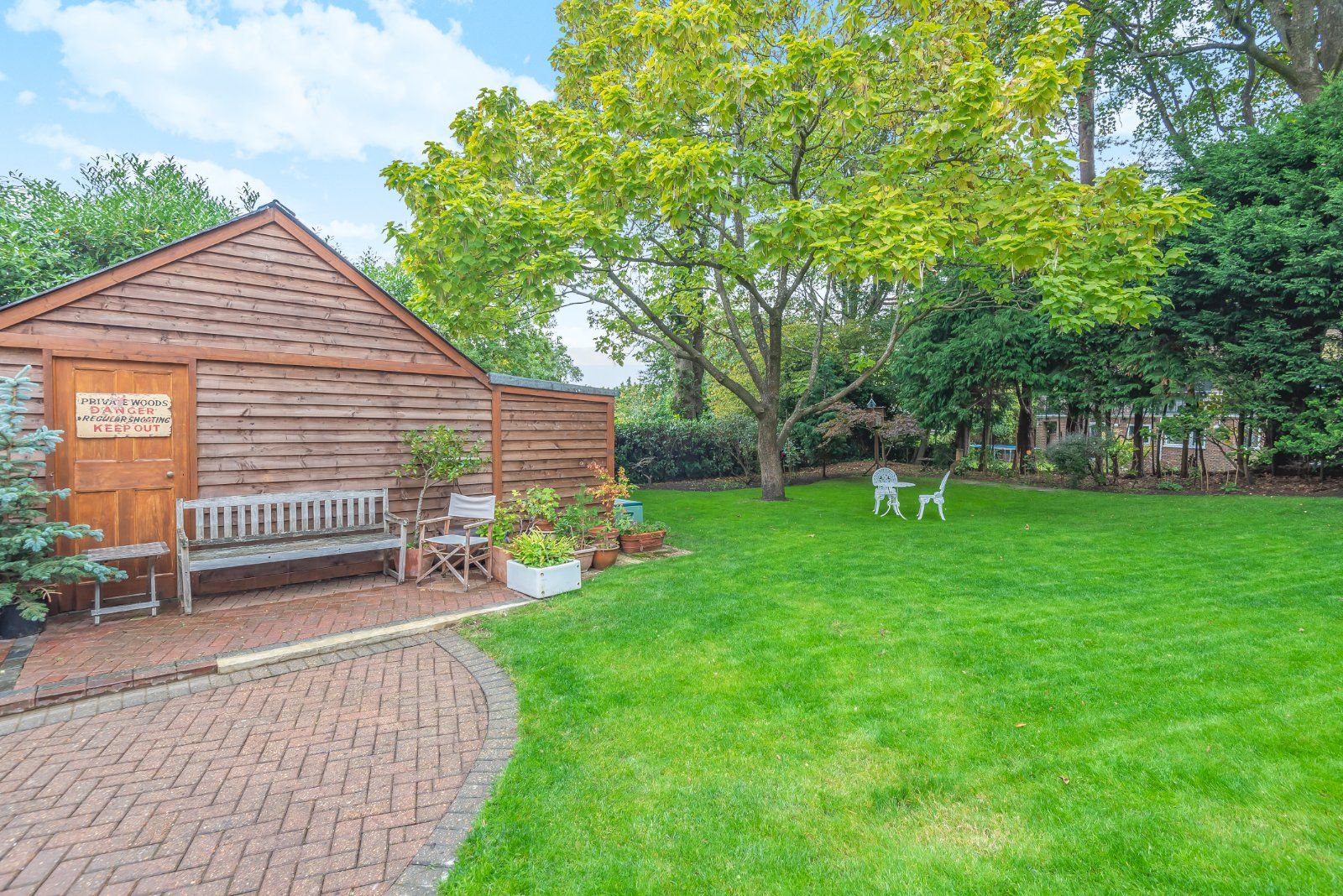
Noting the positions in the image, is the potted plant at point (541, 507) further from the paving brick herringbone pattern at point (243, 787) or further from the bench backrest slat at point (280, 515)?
the paving brick herringbone pattern at point (243, 787)

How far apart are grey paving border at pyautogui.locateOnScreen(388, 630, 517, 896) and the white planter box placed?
130cm

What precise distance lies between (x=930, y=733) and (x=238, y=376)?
6.73m

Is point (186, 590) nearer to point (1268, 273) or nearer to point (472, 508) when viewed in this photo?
point (472, 508)

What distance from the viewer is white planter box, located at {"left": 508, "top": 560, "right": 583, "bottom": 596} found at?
5695 mm

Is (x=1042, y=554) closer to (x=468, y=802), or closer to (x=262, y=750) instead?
(x=468, y=802)

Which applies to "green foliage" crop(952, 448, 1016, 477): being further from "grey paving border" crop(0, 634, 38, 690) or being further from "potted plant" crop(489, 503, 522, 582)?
"grey paving border" crop(0, 634, 38, 690)

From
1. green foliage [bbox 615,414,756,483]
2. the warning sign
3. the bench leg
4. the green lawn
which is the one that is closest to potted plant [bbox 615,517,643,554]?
the green lawn

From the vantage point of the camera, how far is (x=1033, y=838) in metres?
2.23

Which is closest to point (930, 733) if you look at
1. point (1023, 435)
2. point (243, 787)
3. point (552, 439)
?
point (243, 787)

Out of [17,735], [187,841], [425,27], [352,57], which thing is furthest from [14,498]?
[425,27]

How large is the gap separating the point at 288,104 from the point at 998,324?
15.2m

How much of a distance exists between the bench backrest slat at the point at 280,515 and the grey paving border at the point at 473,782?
2710 millimetres

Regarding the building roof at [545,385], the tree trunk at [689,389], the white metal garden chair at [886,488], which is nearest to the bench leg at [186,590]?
the building roof at [545,385]

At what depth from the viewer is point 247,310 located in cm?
581
